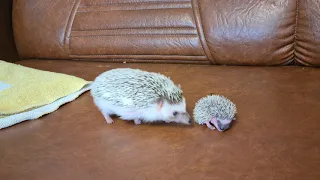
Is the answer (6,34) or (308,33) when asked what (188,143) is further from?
(6,34)

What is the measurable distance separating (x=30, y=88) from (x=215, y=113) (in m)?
0.66

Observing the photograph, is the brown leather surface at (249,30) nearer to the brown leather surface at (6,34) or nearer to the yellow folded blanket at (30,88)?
the yellow folded blanket at (30,88)

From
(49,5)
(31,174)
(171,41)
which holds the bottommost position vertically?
(31,174)

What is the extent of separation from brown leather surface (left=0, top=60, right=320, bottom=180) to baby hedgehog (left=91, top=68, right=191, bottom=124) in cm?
3

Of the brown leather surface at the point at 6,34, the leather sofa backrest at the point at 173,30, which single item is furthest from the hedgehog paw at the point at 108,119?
the brown leather surface at the point at 6,34

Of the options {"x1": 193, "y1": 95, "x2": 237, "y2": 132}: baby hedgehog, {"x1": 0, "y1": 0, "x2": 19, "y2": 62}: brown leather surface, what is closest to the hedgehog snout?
{"x1": 193, "y1": 95, "x2": 237, "y2": 132}: baby hedgehog

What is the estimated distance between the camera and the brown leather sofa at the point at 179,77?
0.78 meters

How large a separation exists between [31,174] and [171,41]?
0.80 meters

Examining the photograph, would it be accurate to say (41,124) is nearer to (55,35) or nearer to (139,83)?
(139,83)

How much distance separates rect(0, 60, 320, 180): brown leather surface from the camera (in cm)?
76

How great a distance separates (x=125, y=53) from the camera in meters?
1.48

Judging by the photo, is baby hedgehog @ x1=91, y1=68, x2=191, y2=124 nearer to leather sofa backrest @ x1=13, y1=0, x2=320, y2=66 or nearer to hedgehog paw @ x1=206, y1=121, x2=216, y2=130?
hedgehog paw @ x1=206, y1=121, x2=216, y2=130

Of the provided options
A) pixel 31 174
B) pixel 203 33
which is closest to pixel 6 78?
pixel 31 174

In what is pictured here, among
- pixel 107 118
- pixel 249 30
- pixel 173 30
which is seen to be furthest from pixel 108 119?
pixel 249 30
